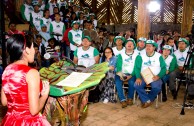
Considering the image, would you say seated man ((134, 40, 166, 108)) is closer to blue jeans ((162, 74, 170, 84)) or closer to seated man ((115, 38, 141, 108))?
seated man ((115, 38, 141, 108))

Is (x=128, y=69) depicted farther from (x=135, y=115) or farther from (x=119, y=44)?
(x=135, y=115)

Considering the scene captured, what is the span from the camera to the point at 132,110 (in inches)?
213

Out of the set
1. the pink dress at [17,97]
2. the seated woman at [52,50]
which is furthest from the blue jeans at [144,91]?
the pink dress at [17,97]

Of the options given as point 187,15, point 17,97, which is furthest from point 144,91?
point 187,15

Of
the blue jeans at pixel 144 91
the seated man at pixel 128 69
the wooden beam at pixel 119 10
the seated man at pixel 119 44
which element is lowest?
the blue jeans at pixel 144 91

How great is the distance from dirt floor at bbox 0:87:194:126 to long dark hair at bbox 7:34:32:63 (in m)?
2.81

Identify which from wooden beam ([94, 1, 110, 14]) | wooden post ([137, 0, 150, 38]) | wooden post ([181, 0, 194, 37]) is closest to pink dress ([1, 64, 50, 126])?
wooden post ([137, 0, 150, 38])

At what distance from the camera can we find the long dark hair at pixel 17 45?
2068mm

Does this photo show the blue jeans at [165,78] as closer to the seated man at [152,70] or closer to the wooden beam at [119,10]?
the seated man at [152,70]

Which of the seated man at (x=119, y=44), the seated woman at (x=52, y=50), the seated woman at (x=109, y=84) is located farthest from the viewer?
the seated woman at (x=52, y=50)

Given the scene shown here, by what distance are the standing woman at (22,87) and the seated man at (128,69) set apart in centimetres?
366

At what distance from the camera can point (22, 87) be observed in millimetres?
2049

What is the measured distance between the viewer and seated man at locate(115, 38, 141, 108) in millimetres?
5719

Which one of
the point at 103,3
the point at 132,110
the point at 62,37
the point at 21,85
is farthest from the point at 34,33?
the point at 103,3
